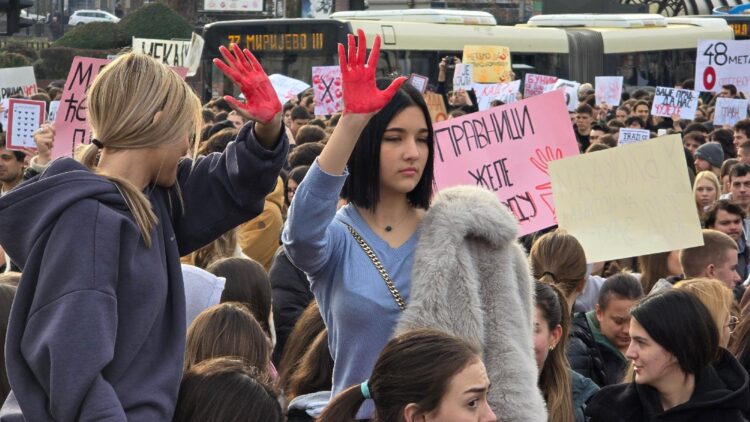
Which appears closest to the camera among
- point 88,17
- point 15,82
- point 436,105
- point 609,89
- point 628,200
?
point 628,200

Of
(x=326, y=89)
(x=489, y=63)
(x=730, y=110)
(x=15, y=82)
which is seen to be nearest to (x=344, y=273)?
(x=15, y=82)

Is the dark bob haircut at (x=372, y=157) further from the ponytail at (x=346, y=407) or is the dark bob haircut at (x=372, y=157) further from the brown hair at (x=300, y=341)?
the brown hair at (x=300, y=341)

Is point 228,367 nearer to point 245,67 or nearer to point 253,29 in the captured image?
point 245,67

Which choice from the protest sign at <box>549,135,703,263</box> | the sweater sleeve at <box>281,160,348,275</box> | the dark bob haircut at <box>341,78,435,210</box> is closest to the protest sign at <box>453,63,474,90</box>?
the protest sign at <box>549,135,703,263</box>

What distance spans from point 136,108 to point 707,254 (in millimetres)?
4021

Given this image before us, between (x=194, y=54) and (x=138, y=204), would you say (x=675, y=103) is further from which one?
(x=138, y=204)

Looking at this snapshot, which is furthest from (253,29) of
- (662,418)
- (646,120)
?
(662,418)

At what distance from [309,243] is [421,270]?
27 centimetres

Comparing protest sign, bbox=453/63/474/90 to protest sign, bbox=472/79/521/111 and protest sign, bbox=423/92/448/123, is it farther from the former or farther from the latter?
protest sign, bbox=423/92/448/123

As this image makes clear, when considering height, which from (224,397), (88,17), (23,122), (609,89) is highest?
(224,397)

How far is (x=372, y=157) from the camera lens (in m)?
3.23

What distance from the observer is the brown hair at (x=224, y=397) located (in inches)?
103

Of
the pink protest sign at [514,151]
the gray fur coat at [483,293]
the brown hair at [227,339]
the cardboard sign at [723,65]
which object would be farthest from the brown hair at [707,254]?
the cardboard sign at [723,65]

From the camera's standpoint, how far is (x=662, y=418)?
12.8 feet
